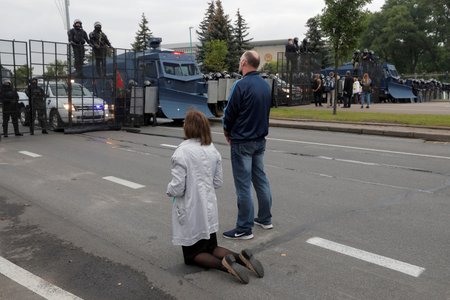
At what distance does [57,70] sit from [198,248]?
12.4 m

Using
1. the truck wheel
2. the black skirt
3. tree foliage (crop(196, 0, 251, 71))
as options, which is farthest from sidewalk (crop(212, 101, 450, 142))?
tree foliage (crop(196, 0, 251, 71))

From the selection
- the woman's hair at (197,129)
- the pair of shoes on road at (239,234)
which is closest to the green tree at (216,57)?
the pair of shoes on road at (239,234)

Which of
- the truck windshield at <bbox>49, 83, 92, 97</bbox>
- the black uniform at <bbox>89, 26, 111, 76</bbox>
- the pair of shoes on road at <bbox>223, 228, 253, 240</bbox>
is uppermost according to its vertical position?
the black uniform at <bbox>89, 26, 111, 76</bbox>

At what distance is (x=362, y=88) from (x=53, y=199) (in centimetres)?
2089

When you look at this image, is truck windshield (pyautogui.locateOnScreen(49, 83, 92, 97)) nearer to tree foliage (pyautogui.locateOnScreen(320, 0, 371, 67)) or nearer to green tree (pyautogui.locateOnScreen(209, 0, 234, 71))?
tree foliage (pyautogui.locateOnScreen(320, 0, 371, 67))

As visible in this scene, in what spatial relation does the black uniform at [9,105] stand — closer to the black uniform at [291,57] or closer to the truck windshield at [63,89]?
the truck windshield at [63,89]

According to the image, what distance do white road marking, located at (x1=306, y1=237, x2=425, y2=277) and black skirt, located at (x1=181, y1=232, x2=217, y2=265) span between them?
117 cm

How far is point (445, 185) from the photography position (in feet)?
24.3

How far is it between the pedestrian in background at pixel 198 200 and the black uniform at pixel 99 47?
42.0 feet

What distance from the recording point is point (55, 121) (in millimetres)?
15258

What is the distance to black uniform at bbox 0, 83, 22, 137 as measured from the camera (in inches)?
541

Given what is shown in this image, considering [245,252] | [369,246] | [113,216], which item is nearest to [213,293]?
[245,252]

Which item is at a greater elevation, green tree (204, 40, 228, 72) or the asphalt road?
green tree (204, 40, 228, 72)

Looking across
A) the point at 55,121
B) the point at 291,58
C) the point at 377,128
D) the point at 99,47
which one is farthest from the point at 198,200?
the point at 291,58
